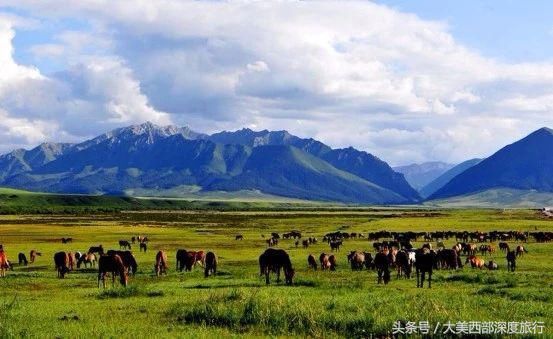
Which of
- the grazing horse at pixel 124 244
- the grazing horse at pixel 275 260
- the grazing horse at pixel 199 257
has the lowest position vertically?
the grazing horse at pixel 124 244

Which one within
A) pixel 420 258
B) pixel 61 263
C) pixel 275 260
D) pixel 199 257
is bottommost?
pixel 199 257

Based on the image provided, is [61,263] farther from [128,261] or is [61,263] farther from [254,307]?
[254,307]

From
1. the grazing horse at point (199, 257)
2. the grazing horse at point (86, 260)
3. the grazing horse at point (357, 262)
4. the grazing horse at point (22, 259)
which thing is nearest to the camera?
the grazing horse at point (357, 262)

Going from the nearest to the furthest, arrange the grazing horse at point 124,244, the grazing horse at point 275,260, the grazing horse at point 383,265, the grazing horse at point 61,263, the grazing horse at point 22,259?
the grazing horse at point 275,260, the grazing horse at point 383,265, the grazing horse at point 61,263, the grazing horse at point 22,259, the grazing horse at point 124,244

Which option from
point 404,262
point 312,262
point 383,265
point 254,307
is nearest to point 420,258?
point 383,265

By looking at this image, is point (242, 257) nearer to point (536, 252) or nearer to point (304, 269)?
point (304, 269)

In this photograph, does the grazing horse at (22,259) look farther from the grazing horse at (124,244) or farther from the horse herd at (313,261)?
the grazing horse at (124,244)

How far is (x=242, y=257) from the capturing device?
54.1 metres

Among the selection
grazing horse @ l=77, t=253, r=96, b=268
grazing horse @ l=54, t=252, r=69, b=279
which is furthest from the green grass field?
grazing horse @ l=77, t=253, r=96, b=268

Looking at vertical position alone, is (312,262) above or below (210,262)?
below

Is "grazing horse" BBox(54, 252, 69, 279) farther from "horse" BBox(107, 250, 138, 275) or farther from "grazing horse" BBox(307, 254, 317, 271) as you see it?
"grazing horse" BBox(307, 254, 317, 271)

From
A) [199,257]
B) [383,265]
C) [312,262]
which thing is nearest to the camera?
[383,265]

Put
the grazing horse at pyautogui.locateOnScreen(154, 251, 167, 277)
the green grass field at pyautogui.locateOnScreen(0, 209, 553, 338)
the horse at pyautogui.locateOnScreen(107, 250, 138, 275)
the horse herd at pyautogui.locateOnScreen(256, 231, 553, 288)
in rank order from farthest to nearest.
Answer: the horse at pyautogui.locateOnScreen(107, 250, 138, 275) < the grazing horse at pyautogui.locateOnScreen(154, 251, 167, 277) < the horse herd at pyautogui.locateOnScreen(256, 231, 553, 288) < the green grass field at pyautogui.locateOnScreen(0, 209, 553, 338)

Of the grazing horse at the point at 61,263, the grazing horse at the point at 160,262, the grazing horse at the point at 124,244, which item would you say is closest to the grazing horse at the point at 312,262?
the grazing horse at the point at 160,262
